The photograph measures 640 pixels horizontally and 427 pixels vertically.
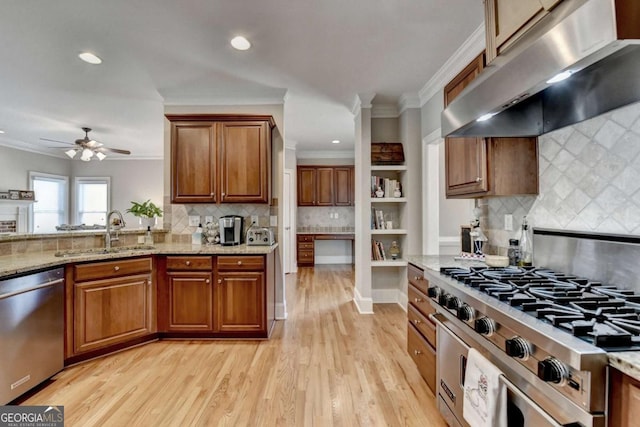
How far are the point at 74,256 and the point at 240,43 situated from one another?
2.20 metres

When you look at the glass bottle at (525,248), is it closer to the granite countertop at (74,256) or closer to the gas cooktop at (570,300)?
the gas cooktop at (570,300)

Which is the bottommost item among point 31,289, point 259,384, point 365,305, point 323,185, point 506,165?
point 259,384

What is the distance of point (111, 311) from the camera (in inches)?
104

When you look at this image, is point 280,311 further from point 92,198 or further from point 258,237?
point 92,198

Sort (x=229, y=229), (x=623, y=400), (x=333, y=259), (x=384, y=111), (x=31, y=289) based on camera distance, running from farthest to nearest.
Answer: (x=333, y=259)
(x=384, y=111)
(x=229, y=229)
(x=31, y=289)
(x=623, y=400)

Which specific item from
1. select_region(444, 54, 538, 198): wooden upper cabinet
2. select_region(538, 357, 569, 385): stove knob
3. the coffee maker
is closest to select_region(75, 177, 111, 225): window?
the coffee maker

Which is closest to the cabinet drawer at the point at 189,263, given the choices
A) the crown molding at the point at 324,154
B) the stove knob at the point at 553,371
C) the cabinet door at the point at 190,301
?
the cabinet door at the point at 190,301

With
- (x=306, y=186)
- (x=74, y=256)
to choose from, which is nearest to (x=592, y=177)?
(x=74, y=256)

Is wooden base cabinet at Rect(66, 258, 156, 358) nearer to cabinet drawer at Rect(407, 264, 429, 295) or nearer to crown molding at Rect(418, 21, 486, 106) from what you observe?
cabinet drawer at Rect(407, 264, 429, 295)

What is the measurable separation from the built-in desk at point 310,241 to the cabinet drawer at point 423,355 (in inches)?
179

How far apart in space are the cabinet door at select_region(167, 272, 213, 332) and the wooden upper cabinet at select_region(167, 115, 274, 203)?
0.85 m

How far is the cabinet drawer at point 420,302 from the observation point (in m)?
1.99

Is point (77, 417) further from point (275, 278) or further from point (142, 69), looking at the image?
point (142, 69)

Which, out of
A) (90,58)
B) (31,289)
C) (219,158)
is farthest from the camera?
(219,158)
